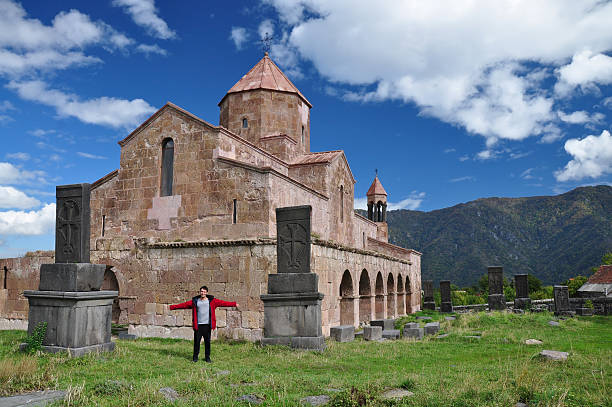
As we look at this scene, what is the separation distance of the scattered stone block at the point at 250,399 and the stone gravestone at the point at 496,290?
18.2 metres

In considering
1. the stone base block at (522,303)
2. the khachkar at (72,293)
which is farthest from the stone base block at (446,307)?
the khachkar at (72,293)

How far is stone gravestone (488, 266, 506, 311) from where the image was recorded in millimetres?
20312

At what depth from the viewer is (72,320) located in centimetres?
673

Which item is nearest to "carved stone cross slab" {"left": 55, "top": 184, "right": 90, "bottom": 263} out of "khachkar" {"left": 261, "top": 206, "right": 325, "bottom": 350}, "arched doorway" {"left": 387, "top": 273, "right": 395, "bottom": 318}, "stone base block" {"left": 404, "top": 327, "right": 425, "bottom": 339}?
"khachkar" {"left": 261, "top": 206, "right": 325, "bottom": 350}

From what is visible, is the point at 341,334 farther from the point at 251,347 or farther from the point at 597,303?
the point at 597,303

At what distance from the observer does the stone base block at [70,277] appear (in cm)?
692

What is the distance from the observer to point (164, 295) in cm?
1237

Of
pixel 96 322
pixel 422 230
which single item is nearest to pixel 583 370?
pixel 96 322

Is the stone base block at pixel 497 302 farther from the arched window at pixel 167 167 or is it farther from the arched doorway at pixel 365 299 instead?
the arched window at pixel 167 167

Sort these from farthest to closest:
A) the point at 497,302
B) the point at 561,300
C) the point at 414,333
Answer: the point at 497,302 → the point at 561,300 → the point at 414,333

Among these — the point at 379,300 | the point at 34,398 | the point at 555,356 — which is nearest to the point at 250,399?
the point at 34,398

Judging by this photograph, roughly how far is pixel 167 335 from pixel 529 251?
3794 inches

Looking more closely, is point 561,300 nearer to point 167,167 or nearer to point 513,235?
point 167,167

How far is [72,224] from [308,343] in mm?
4624
